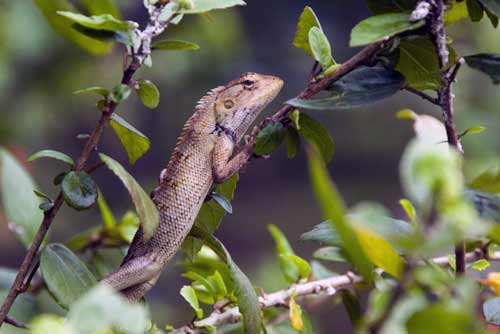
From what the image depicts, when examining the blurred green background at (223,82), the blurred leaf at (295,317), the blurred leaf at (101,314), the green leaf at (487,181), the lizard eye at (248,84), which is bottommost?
the blurred green background at (223,82)

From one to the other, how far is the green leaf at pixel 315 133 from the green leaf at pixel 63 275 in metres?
0.40

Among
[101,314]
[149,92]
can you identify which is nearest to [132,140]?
[149,92]

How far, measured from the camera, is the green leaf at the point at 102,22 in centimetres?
95

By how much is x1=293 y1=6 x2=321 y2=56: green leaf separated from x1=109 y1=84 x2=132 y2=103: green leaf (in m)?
0.27

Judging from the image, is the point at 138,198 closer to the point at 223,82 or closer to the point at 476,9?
the point at 476,9

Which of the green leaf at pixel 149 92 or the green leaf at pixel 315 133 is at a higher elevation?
the green leaf at pixel 149 92

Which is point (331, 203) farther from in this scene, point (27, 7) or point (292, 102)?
point (27, 7)

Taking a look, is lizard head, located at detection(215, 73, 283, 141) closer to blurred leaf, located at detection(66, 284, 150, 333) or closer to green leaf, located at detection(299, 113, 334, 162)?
green leaf, located at detection(299, 113, 334, 162)

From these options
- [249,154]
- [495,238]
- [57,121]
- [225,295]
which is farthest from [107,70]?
[495,238]

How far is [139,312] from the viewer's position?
21.5 inches

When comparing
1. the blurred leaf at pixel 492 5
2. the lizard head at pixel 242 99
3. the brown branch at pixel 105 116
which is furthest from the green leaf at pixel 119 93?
the lizard head at pixel 242 99

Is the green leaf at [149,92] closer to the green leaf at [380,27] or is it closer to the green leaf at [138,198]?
the green leaf at [138,198]

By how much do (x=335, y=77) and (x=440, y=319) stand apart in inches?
21.0

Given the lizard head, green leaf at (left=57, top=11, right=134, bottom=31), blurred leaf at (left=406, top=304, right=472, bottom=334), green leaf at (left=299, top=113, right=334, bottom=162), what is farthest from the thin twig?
the lizard head
